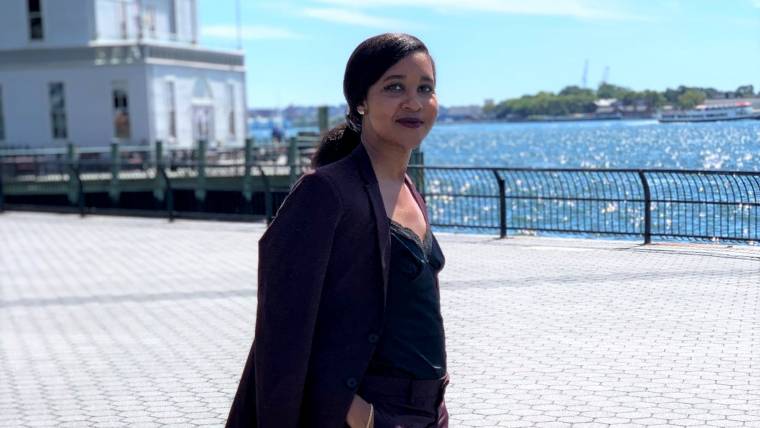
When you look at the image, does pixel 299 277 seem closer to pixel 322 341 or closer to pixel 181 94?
pixel 322 341

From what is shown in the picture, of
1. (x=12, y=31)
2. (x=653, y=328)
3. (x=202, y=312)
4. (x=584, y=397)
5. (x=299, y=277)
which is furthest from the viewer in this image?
(x=12, y=31)

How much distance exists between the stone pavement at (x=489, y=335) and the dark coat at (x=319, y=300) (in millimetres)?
3453

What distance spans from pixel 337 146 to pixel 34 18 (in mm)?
39433

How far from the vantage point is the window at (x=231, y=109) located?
142 feet

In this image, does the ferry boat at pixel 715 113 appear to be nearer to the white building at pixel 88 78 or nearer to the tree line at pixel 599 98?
the tree line at pixel 599 98

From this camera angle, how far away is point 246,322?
9719 millimetres

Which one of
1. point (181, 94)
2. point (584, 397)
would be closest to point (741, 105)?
point (584, 397)

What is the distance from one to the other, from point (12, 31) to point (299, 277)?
39.8 m

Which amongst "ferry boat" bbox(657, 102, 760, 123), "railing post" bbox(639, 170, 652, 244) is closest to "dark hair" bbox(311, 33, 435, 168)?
"ferry boat" bbox(657, 102, 760, 123)

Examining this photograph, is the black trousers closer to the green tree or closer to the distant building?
the distant building

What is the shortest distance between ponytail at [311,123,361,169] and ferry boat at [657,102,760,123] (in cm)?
1060

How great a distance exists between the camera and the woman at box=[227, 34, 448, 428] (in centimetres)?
274

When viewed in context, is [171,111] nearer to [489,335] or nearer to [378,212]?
[489,335]

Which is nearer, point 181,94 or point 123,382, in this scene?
point 123,382
